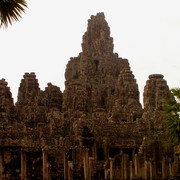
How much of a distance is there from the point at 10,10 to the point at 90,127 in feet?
129

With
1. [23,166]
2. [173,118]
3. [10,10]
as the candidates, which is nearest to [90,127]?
[23,166]

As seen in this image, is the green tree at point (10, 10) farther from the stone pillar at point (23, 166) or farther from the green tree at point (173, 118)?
the stone pillar at point (23, 166)

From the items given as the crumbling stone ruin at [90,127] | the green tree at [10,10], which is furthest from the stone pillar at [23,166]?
the green tree at [10,10]

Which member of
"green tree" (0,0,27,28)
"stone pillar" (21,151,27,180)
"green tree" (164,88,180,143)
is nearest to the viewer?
"green tree" (0,0,27,28)

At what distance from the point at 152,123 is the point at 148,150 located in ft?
34.0

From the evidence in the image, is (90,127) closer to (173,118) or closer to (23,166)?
(23,166)

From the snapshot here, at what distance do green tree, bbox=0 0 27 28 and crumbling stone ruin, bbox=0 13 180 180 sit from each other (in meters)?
27.3

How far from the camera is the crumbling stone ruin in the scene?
41531 millimetres

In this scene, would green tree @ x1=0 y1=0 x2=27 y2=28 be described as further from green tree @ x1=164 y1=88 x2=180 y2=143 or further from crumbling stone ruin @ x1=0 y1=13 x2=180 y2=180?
crumbling stone ruin @ x1=0 y1=13 x2=180 y2=180

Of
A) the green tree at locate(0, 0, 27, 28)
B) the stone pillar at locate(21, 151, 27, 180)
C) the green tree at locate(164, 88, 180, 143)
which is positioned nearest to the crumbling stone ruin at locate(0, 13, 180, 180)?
the stone pillar at locate(21, 151, 27, 180)

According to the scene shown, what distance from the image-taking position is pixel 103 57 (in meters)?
90.6

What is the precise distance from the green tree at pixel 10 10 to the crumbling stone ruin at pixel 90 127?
2726 centimetres

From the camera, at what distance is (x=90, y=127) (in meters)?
53.3

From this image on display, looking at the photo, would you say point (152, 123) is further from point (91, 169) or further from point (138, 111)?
point (91, 169)
